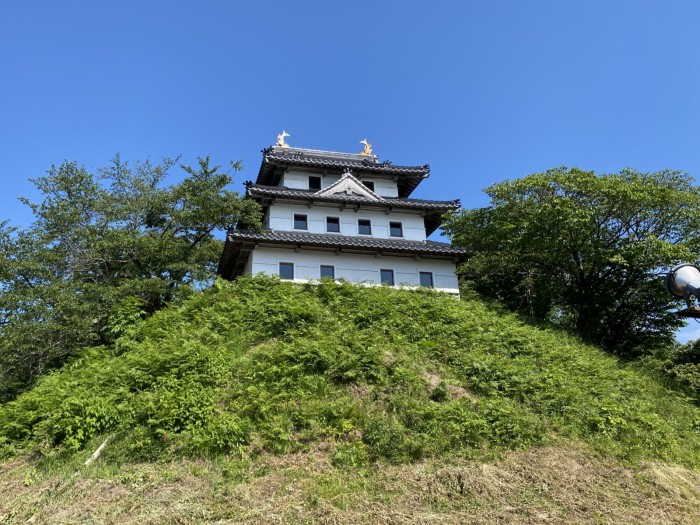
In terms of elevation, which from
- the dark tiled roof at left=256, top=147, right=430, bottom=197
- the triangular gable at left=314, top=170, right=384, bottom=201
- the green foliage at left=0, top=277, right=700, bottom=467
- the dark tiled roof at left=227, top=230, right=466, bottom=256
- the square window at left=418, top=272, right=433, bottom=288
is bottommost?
the green foliage at left=0, top=277, right=700, bottom=467

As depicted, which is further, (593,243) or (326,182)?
(326,182)

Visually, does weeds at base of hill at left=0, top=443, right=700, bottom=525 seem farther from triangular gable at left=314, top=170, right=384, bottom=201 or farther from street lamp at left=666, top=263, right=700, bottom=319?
triangular gable at left=314, top=170, right=384, bottom=201

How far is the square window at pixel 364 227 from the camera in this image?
26812 millimetres

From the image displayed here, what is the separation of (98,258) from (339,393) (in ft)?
50.5

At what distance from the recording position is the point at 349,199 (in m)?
26.5

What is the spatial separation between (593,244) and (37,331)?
22512mm

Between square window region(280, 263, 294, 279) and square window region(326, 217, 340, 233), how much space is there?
3.74 m

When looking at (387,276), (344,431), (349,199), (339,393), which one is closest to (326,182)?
(349,199)

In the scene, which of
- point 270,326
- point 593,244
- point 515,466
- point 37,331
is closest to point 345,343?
point 270,326

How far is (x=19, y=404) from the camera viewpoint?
12.5 metres

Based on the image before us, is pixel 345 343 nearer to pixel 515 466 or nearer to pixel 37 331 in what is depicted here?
pixel 515 466

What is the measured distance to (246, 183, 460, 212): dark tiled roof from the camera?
2562 cm

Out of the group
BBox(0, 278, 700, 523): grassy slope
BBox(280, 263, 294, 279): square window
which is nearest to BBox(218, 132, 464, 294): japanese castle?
BBox(280, 263, 294, 279): square window

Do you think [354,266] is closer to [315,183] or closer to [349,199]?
[349,199]
